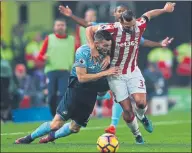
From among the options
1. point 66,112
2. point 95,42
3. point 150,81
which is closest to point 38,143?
point 66,112

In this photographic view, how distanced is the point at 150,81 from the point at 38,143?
12.2 m

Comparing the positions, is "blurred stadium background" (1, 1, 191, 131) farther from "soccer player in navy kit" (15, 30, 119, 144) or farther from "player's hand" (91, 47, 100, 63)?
"player's hand" (91, 47, 100, 63)

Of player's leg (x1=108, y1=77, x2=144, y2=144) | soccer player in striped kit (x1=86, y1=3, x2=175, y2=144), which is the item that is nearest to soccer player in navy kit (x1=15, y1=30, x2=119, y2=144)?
player's leg (x1=108, y1=77, x2=144, y2=144)

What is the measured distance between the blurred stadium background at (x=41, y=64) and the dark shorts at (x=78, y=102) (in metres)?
7.85

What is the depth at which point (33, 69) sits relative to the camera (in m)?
29.9

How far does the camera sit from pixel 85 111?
47.3 feet

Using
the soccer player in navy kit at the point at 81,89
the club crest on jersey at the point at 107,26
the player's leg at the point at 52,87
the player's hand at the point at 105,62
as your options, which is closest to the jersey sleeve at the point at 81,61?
the soccer player in navy kit at the point at 81,89

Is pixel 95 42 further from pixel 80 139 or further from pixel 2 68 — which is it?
pixel 2 68

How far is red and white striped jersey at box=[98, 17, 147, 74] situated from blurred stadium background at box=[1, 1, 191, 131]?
767 cm

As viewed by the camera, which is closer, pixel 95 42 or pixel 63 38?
pixel 95 42

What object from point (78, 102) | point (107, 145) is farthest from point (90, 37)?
point (107, 145)

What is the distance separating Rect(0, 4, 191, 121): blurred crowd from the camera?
Answer: 75.9ft

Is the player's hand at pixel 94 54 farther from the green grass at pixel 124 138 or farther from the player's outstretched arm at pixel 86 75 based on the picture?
the green grass at pixel 124 138

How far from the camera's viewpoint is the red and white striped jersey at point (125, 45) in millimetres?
14461
